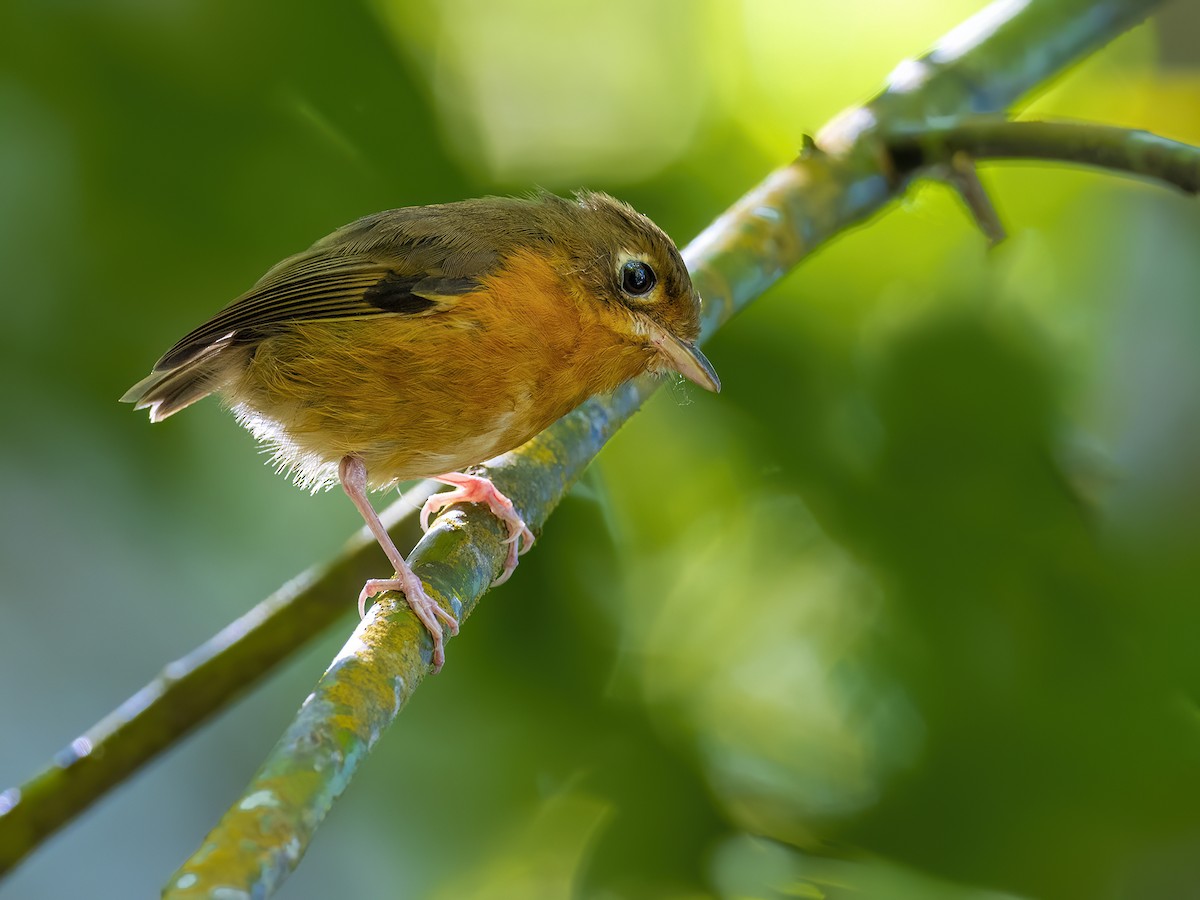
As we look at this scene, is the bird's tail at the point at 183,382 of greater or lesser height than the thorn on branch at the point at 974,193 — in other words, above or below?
above

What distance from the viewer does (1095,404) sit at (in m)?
3.81

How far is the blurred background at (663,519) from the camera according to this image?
10.1ft

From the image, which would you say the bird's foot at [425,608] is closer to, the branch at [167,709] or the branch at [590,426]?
the branch at [590,426]

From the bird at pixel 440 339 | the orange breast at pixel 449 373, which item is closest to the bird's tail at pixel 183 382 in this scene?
the bird at pixel 440 339

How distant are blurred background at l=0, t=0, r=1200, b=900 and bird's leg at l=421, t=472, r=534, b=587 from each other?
337 mm

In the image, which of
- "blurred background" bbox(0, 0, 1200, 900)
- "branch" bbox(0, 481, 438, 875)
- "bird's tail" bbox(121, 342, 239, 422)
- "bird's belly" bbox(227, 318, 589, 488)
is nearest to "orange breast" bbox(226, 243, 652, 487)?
"bird's belly" bbox(227, 318, 589, 488)

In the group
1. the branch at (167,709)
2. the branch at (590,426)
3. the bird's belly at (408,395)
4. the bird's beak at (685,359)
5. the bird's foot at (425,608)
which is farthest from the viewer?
the bird's beak at (685,359)

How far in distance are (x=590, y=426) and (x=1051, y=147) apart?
125 cm

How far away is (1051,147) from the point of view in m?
2.67

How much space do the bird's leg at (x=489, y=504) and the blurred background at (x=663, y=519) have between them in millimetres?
337

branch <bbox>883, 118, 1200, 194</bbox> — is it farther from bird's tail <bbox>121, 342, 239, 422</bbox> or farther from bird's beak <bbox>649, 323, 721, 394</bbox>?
bird's tail <bbox>121, 342, 239, 422</bbox>

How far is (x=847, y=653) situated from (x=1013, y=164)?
75.7 inches

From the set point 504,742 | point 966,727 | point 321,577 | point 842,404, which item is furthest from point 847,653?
point 321,577

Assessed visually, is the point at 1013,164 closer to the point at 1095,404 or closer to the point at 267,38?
the point at 1095,404
